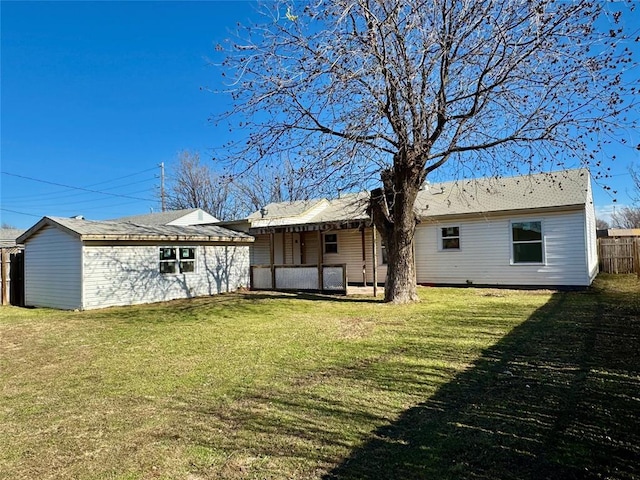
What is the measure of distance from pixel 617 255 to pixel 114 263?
822 inches

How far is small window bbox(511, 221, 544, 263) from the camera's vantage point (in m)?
14.4

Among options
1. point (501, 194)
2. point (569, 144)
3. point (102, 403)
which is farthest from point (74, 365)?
point (501, 194)

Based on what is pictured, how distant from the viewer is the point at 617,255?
62.7ft

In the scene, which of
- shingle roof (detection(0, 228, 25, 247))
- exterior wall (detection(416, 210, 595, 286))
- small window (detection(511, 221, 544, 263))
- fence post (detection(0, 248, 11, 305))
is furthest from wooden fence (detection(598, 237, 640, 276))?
shingle roof (detection(0, 228, 25, 247))

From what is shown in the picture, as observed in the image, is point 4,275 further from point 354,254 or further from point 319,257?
point 354,254

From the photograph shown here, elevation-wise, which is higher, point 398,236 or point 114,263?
point 398,236

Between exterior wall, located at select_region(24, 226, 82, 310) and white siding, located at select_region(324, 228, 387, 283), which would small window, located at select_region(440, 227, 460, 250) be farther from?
exterior wall, located at select_region(24, 226, 82, 310)

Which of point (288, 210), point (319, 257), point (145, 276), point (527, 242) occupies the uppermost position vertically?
point (288, 210)

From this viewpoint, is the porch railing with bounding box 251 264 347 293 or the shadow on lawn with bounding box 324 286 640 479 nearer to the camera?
the shadow on lawn with bounding box 324 286 640 479

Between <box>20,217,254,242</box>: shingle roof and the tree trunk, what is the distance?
7227mm

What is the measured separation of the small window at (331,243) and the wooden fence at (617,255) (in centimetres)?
1234

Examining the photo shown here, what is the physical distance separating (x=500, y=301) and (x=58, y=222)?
44.1 feet

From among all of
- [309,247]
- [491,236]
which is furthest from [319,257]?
[491,236]

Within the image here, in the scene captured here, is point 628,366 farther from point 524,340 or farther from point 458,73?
point 458,73
